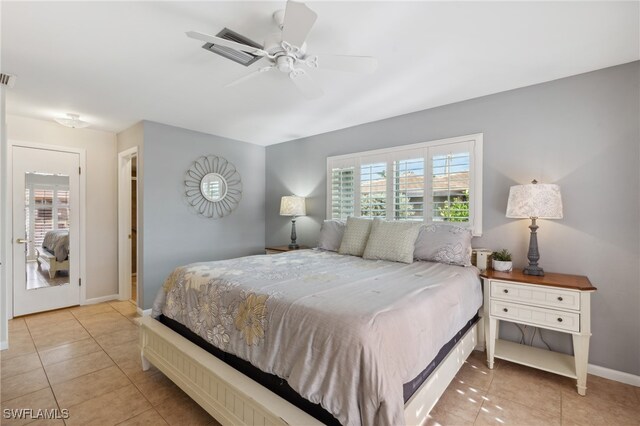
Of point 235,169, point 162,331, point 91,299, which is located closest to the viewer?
point 162,331

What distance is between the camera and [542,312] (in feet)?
7.23

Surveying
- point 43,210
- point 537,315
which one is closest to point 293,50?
point 537,315

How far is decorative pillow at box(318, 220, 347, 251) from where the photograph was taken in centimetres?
343

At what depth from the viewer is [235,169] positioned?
4691 mm

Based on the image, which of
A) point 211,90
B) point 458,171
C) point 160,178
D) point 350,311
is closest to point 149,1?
point 211,90

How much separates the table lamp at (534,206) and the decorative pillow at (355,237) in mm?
Result: 1317

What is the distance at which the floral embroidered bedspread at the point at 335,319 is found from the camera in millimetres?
1210

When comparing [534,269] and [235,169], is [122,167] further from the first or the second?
[534,269]

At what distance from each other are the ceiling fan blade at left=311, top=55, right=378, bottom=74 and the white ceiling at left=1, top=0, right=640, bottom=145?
150mm

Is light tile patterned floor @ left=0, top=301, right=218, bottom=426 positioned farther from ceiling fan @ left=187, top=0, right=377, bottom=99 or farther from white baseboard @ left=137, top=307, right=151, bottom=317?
ceiling fan @ left=187, top=0, right=377, bottom=99

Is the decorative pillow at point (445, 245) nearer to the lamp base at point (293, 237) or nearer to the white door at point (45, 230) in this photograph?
the lamp base at point (293, 237)

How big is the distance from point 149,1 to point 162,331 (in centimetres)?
218

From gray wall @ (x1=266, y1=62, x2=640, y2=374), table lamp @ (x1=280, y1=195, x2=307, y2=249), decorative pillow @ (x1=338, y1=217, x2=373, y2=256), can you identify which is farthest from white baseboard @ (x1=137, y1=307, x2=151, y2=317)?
gray wall @ (x1=266, y1=62, x2=640, y2=374)

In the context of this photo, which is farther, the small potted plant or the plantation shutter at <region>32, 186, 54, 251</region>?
the plantation shutter at <region>32, 186, 54, 251</region>
